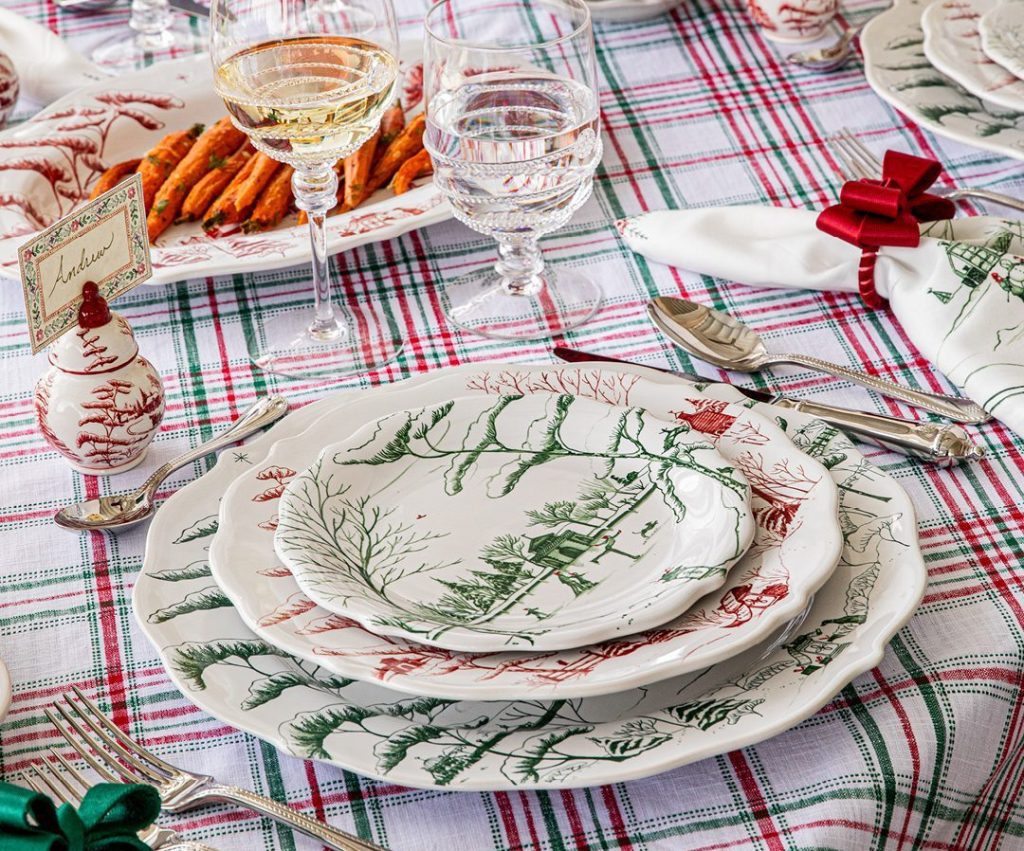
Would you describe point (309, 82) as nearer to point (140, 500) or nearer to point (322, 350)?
point (322, 350)

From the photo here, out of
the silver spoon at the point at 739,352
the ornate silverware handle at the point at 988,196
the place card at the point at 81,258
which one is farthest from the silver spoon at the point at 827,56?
the place card at the point at 81,258

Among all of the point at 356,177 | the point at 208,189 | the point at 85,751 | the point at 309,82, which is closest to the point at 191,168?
the point at 208,189

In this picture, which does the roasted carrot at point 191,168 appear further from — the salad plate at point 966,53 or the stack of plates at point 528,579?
the salad plate at point 966,53

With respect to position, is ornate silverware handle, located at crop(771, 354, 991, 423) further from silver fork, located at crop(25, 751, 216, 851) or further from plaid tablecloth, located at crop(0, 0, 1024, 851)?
silver fork, located at crop(25, 751, 216, 851)

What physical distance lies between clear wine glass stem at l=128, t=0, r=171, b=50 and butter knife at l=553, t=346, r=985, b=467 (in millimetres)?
921

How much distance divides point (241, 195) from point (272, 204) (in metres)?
0.03

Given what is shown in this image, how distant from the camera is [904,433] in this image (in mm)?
892

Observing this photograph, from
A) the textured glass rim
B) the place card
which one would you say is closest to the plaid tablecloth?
the place card

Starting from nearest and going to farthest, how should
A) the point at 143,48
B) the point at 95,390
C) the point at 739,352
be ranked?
the point at 95,390
the point at 739,352
the point at 143,48

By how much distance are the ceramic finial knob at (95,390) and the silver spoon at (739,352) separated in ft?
1.39

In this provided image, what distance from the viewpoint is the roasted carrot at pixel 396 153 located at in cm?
122

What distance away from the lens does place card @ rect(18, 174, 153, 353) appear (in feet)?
2.65

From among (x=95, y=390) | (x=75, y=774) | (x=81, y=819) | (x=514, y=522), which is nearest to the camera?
(x=81, y=819)

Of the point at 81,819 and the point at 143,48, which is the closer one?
the point at 81,819
